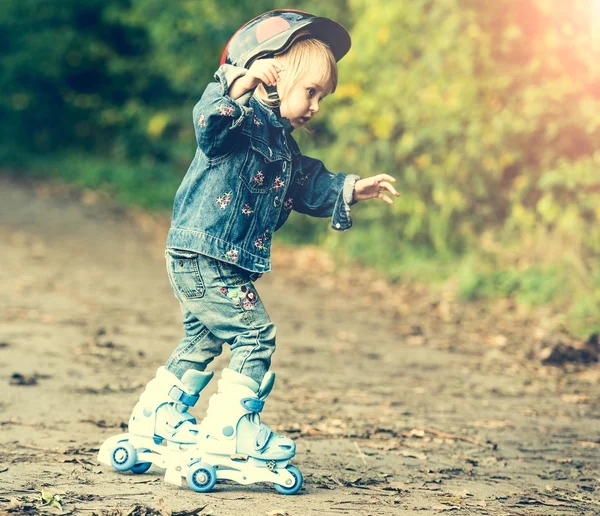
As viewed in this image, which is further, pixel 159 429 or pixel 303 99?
pixel 159 429

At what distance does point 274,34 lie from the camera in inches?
126

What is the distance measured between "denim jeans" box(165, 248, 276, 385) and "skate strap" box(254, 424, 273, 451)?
18cm

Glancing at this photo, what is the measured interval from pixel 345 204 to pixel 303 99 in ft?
1.43

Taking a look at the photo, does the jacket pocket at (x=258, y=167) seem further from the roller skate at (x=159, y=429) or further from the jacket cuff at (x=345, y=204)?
the roller skate at (x=159, y=429)

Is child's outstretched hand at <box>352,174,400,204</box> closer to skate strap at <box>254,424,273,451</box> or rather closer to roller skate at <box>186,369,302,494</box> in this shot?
roller skate at <box>186,369,302,494</box>

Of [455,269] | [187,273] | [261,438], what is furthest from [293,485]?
[455,269]

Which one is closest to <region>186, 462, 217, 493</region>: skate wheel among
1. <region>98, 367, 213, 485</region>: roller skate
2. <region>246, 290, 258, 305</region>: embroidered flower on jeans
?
<region>98, 367, 213, 485</region>: roller skate

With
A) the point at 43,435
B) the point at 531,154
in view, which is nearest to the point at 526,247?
the point at 531,154

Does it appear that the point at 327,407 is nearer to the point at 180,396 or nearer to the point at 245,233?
the point at 180,396

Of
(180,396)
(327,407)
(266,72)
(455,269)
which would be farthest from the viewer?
(455,269)

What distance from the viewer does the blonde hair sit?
3.22 m

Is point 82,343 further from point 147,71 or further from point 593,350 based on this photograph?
point 147,71

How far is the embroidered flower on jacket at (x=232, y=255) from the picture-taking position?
10.5 ft

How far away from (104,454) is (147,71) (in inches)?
646
